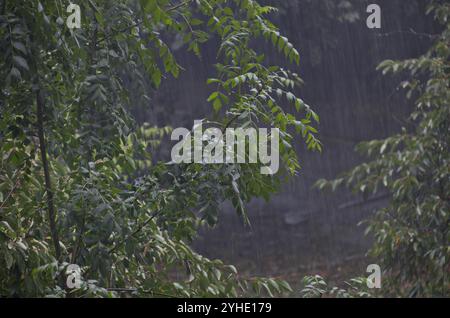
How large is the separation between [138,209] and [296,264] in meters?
9.04

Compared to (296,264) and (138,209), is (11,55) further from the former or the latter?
(296,264)

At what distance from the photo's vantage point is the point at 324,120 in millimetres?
13164

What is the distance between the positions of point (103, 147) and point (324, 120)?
10.7 metres

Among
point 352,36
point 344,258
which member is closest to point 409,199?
point 344,258

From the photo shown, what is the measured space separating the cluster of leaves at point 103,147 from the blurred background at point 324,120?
304 inches

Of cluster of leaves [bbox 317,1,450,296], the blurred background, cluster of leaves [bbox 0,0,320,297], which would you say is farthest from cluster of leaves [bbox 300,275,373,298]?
the blurred background

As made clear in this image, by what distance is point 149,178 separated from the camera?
2727 mm

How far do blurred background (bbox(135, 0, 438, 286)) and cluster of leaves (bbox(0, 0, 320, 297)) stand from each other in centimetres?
772

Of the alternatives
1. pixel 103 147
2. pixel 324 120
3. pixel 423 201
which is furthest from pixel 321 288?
pixel 324 120

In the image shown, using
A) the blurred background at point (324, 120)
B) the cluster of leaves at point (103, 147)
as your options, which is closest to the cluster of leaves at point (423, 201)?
the cluster of leaves at point (103, 147)

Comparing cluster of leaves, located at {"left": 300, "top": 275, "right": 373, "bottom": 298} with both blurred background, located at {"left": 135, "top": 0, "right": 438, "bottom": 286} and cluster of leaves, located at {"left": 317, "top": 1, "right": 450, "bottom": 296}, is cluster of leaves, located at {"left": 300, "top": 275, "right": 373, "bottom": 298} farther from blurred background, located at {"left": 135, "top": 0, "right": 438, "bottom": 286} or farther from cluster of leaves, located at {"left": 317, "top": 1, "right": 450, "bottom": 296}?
blurred background, located at {"left": 135, "top": 0, "right": 438, "bottom": 286}

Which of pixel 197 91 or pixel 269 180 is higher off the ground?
pixel 197 91

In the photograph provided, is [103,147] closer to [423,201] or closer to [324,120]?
[423,201]

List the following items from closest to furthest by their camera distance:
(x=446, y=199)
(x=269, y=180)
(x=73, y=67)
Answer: (x=269, y=180) → (x=73, y=67) → (x=446, y=199)
